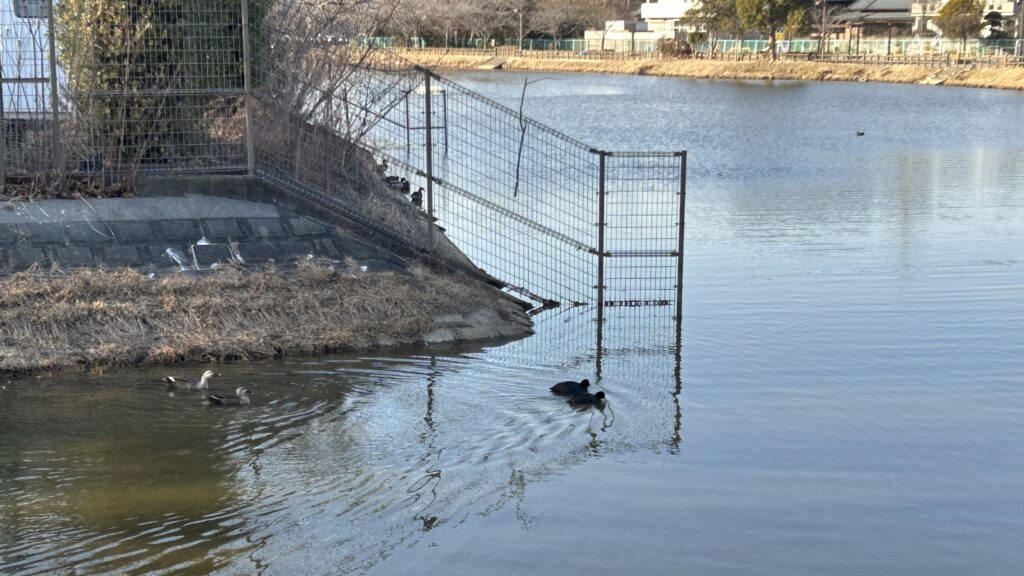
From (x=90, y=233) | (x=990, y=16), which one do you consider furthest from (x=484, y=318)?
(x=990, y=16)

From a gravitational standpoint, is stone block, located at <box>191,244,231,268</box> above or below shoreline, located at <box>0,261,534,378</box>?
above

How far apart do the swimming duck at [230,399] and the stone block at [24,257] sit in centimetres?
303

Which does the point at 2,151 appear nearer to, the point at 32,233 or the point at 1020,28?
the point at 32,233

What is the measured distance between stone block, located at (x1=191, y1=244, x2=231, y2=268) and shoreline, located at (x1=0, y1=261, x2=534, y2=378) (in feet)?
0.72

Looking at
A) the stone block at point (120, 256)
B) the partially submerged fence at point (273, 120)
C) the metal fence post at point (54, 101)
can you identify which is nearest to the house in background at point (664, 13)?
the partially submerged fence at point (273, 120)

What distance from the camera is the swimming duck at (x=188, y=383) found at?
970 cm

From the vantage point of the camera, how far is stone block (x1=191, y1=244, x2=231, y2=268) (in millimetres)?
11773

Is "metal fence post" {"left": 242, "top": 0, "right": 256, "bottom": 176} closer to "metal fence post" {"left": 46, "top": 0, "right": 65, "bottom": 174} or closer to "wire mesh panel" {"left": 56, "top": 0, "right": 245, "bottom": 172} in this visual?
"wire mesh panel" {"left": 56, "top": 0, "right": 245, "bottom": 172}

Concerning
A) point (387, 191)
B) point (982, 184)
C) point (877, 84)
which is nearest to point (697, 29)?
point (877, 84)

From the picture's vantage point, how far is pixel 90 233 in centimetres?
1177

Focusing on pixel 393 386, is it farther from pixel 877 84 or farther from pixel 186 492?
pixel 877 84

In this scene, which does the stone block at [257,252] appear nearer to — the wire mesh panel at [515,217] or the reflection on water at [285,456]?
the reflection on water at [285,456]

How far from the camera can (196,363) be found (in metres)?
10.7

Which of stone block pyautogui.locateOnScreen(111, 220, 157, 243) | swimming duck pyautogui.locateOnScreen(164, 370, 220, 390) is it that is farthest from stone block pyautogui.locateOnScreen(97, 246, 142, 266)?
swimming duck pyautogui.locateOnScreen(164, 370, 220, 390)
